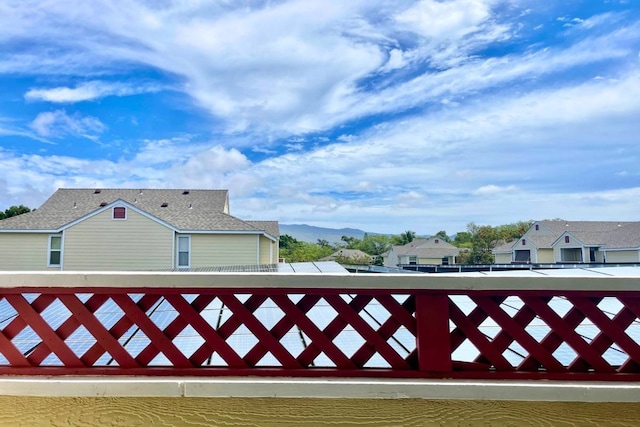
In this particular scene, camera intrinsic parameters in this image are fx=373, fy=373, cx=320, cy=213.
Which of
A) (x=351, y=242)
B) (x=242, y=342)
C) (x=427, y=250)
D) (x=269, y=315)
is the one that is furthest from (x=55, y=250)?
(x=351, y=242)

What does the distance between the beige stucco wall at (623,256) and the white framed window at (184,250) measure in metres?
26.6

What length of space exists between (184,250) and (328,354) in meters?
14.6

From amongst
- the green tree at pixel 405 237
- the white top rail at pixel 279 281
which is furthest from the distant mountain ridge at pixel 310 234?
the white top rail at pixel 279 281

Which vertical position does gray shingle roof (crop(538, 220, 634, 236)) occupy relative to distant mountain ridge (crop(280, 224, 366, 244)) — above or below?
below

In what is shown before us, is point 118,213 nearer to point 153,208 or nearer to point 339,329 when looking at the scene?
point 153,208

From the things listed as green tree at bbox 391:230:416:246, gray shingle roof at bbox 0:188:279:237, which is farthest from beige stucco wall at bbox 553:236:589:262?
green tree at bbox 391:230:416:246

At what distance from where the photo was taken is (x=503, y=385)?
178 centimetres

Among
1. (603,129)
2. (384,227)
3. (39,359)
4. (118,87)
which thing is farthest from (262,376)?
(384,227)

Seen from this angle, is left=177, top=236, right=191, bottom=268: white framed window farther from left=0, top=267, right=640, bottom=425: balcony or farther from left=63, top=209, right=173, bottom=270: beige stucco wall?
left=0, top=267, right=640, bottom=425: balcony

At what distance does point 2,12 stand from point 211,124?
52.3 ft

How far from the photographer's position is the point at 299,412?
5.56 ft

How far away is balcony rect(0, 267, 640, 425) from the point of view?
1744mm

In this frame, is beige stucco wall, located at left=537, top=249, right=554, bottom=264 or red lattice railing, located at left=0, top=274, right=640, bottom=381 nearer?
red lattice railing, located at left=0, top=274, right=640, bottom=381

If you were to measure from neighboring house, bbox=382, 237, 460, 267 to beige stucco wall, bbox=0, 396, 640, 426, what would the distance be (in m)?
43.7
